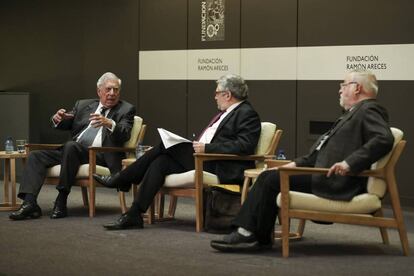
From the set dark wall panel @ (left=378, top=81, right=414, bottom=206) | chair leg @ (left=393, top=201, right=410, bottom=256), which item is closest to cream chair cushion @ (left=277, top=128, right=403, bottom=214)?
chair leg @ (left=393, top=201, right=410, bottom=256)

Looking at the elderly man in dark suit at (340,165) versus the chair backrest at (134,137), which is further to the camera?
the chair backrest at (134,137)

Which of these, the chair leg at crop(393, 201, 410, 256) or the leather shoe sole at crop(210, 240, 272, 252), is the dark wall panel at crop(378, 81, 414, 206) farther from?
the leather shoe sole at crop(210, 240, 272, 252)

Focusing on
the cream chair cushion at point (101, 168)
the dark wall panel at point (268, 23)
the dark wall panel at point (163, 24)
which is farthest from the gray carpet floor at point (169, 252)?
the dark wall panel at point (163, 24)

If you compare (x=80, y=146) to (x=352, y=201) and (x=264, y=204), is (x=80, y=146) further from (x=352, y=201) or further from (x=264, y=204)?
(x=352, y=201)

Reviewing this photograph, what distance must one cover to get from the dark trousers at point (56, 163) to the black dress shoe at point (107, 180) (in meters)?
0.23

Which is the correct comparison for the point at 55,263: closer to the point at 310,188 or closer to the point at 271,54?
the point at 310,188

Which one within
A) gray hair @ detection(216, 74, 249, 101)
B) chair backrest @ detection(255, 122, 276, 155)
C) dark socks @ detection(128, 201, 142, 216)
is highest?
gray hair @ detection(216, 74, 249, 101)

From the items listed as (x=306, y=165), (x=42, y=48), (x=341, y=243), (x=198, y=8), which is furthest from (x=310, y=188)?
(x=42, y=48)

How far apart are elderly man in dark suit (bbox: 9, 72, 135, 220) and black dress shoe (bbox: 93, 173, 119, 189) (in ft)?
0.76

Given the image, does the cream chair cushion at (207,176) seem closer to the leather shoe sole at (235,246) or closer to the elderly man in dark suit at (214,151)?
the elderly man in dark suit at (214,151)

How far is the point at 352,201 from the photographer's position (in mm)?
5871

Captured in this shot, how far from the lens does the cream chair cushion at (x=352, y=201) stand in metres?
5.86

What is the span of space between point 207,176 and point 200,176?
10 cm

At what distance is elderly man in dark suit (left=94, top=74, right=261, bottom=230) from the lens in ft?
23.0
